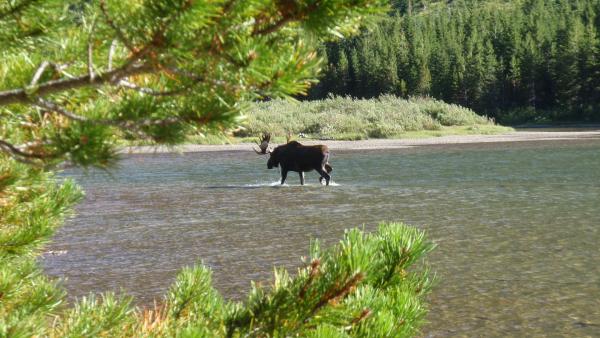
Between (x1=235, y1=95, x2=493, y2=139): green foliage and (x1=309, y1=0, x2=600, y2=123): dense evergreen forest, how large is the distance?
2452cm

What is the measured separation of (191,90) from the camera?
2678 mm

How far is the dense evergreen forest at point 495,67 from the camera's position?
93.5m

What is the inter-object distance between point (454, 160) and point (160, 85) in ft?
119

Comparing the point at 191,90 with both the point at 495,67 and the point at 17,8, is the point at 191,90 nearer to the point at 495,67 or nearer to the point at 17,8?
the point at 17,8

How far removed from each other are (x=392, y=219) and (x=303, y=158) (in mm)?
9561

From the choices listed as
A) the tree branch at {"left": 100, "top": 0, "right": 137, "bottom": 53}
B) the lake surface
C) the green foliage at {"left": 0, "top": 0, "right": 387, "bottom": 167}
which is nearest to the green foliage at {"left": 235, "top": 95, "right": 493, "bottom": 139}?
the lake surface

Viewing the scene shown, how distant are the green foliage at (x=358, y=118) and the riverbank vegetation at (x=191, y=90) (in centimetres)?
5188

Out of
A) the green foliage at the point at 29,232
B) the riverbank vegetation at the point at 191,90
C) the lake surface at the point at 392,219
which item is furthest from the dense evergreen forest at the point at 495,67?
the riverbank vegetation at the point at 191,90

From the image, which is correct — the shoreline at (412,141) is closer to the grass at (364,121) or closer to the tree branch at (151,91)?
the grass at (364,121)

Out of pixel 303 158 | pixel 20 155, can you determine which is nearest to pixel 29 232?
pixel 20 155

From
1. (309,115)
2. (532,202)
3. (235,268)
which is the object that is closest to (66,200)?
(235,268)

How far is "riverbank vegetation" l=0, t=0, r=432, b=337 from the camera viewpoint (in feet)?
7.93

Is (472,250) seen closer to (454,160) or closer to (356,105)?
(454,160)

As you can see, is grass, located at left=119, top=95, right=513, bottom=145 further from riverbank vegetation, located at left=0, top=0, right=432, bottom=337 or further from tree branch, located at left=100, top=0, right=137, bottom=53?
tree branch, located at left=100, top=0, right=137, bottom=53
